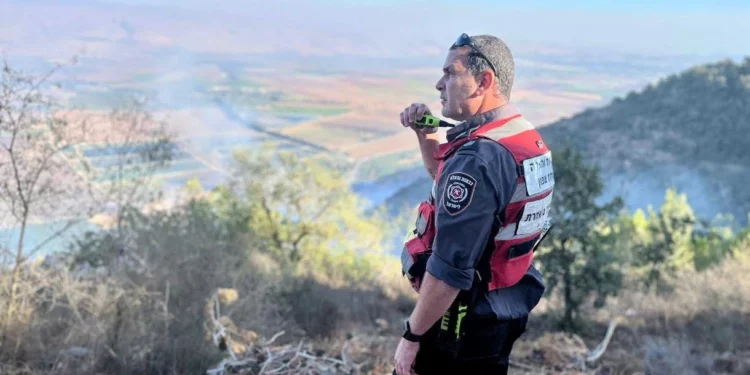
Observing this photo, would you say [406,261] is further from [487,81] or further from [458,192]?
[487,81]

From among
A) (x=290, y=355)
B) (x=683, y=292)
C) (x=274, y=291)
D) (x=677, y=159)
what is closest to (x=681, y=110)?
(x=677, y=159)

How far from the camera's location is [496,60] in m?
2.21

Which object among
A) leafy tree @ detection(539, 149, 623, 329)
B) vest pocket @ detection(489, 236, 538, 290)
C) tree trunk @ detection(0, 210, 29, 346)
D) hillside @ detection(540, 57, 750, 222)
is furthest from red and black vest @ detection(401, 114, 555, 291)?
hillside @ detection(540, 57, 750, 222)

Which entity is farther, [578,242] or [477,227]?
[578,242]

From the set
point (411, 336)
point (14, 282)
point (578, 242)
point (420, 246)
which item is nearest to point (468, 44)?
point (420, 246)

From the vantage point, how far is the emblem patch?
2.01 m

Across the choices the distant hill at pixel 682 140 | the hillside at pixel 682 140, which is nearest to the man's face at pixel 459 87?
the distant hill at pixel 682 140

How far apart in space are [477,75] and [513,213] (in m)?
0.49

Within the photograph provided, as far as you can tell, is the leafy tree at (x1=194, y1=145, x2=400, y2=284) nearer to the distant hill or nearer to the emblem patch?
the emblem patch

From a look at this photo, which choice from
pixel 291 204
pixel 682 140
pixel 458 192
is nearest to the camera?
pixel 458 192

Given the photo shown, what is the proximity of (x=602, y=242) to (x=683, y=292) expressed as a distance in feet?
10.3

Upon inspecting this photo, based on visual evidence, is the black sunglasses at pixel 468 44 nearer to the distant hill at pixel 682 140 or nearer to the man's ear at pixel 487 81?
the man's ear at pixel 487 81

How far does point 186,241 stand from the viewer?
9383mm

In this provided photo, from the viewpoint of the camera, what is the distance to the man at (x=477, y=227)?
6.68 ft
